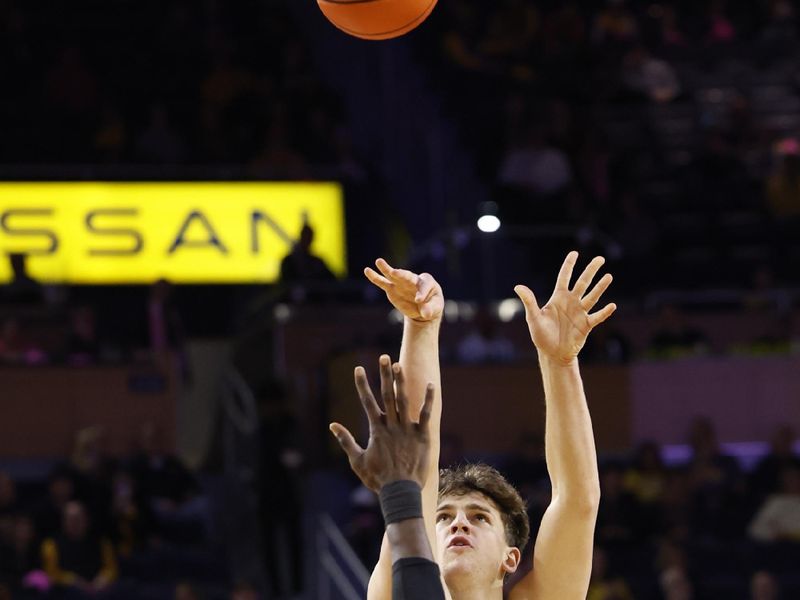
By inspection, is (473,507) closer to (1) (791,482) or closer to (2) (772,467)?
(1) (791,482)

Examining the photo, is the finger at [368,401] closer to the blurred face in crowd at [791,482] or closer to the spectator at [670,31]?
the blurred face in crowd at [791,482]

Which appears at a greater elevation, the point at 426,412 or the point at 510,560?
the point at 426,412

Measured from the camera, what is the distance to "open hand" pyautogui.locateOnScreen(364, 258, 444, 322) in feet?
14.6

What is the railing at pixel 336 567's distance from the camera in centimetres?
1134

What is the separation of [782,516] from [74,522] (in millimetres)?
5206

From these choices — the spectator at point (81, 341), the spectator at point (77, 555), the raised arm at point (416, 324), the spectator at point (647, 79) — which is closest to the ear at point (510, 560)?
the raised arm at point (416, 324)

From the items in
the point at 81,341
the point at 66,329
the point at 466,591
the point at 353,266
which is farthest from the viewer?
the point at 353,266

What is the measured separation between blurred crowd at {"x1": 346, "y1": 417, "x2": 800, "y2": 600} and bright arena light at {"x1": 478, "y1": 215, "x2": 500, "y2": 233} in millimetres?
2004

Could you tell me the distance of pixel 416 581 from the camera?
136 inches

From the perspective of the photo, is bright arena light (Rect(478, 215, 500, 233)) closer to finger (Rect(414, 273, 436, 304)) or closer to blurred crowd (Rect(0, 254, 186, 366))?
blurred crowd (Rect(0, 254, 186, 366))

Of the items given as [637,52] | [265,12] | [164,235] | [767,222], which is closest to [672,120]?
[637,52]

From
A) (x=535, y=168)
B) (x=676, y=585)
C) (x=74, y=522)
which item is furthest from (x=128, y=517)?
(x=535, y=168)

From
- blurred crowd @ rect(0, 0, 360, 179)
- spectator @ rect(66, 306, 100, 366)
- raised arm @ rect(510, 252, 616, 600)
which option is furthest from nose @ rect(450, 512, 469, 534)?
blurred crowd @ rect(0, 0, 360, 179)

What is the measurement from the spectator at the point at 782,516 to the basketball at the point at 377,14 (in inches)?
296
